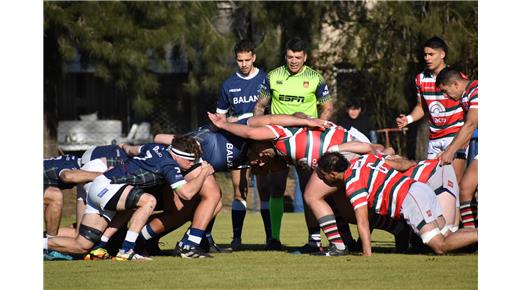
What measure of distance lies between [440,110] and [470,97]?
1124mm

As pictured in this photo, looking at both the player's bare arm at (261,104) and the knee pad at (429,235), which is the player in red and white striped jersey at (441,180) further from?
the player's bare arm at (261,104)

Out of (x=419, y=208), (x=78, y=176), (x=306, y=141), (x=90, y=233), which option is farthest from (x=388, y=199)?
(x=78, y=176)

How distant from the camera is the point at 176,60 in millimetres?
21297

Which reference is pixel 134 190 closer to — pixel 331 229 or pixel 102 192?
pixel 102 192

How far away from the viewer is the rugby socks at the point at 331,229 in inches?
384

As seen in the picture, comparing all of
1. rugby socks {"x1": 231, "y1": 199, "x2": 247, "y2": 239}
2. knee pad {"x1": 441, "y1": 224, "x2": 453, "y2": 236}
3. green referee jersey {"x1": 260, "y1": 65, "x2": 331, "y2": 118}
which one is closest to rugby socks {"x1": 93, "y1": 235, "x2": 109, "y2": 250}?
rugby socks {"x1": 231, "y1": 199, "x2": 247, "y2": 239}

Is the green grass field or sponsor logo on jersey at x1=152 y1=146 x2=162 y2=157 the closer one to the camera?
the green grass field

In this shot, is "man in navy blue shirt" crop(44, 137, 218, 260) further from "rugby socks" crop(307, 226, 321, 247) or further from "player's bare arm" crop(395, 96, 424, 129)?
"player's bare arm" crop(395, 96, 424, 129)

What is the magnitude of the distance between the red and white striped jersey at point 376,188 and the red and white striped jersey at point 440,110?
1.75m

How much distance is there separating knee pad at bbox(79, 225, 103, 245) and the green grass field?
301 millimetres

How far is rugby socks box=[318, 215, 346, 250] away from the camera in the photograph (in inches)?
384

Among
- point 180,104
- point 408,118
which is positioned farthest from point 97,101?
point 408,118

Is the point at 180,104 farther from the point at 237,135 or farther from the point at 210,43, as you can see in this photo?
the point at 237,135

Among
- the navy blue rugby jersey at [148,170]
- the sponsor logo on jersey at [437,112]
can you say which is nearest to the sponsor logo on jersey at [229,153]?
the navy blue rugby jersey at [148,170]
